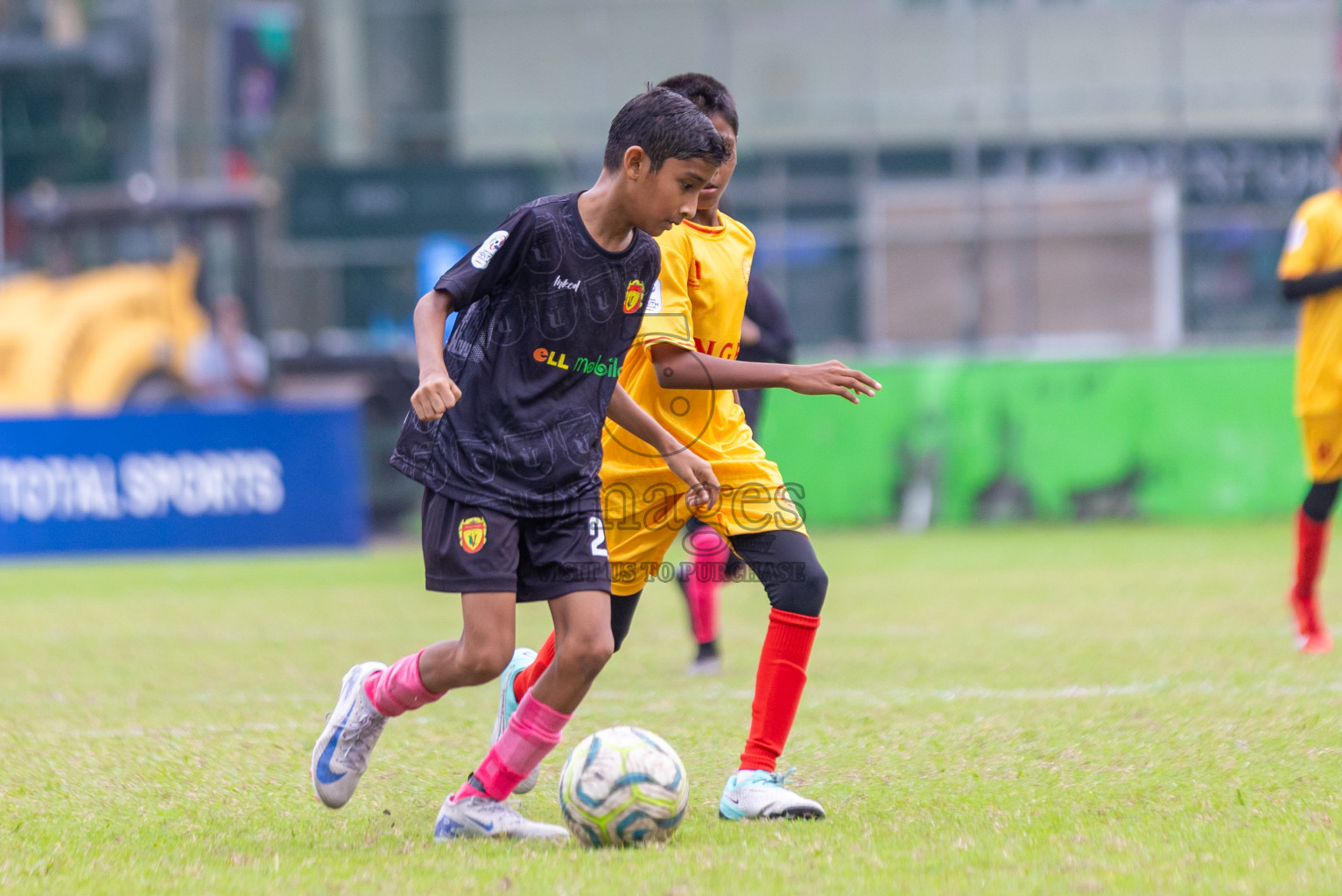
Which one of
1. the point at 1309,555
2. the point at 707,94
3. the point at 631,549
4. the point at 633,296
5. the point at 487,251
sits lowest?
the point at 1309,555

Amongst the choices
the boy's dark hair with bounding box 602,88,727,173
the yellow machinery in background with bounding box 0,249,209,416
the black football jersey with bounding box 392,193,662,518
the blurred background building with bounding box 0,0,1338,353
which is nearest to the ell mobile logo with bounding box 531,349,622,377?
the black football jersey with bounding box 392,193,662,518

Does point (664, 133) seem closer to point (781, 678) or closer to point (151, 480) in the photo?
point (781, 678)

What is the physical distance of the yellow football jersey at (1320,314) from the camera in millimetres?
7020

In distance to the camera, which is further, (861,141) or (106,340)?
(861,141)

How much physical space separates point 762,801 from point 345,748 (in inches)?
43.4

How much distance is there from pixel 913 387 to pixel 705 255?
11.1m

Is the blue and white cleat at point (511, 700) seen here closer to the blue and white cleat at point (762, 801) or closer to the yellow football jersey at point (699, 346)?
the blue and white cleat at point (762, 801)

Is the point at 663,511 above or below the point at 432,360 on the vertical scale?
below

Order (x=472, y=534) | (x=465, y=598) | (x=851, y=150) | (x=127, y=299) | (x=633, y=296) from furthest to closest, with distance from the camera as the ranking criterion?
(x=851, y=150) < (x=127, y=299) < (x=633, y=296) < (x=465, y=598) < (x=472, y=534)

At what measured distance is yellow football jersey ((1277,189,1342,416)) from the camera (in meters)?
7.02

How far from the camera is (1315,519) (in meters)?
7.09

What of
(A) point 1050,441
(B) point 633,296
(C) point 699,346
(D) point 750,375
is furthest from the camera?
(A) point 1050,441

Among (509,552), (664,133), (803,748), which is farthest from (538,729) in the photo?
(664,133)

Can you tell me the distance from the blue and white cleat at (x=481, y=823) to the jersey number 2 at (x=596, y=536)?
0.68 meters
